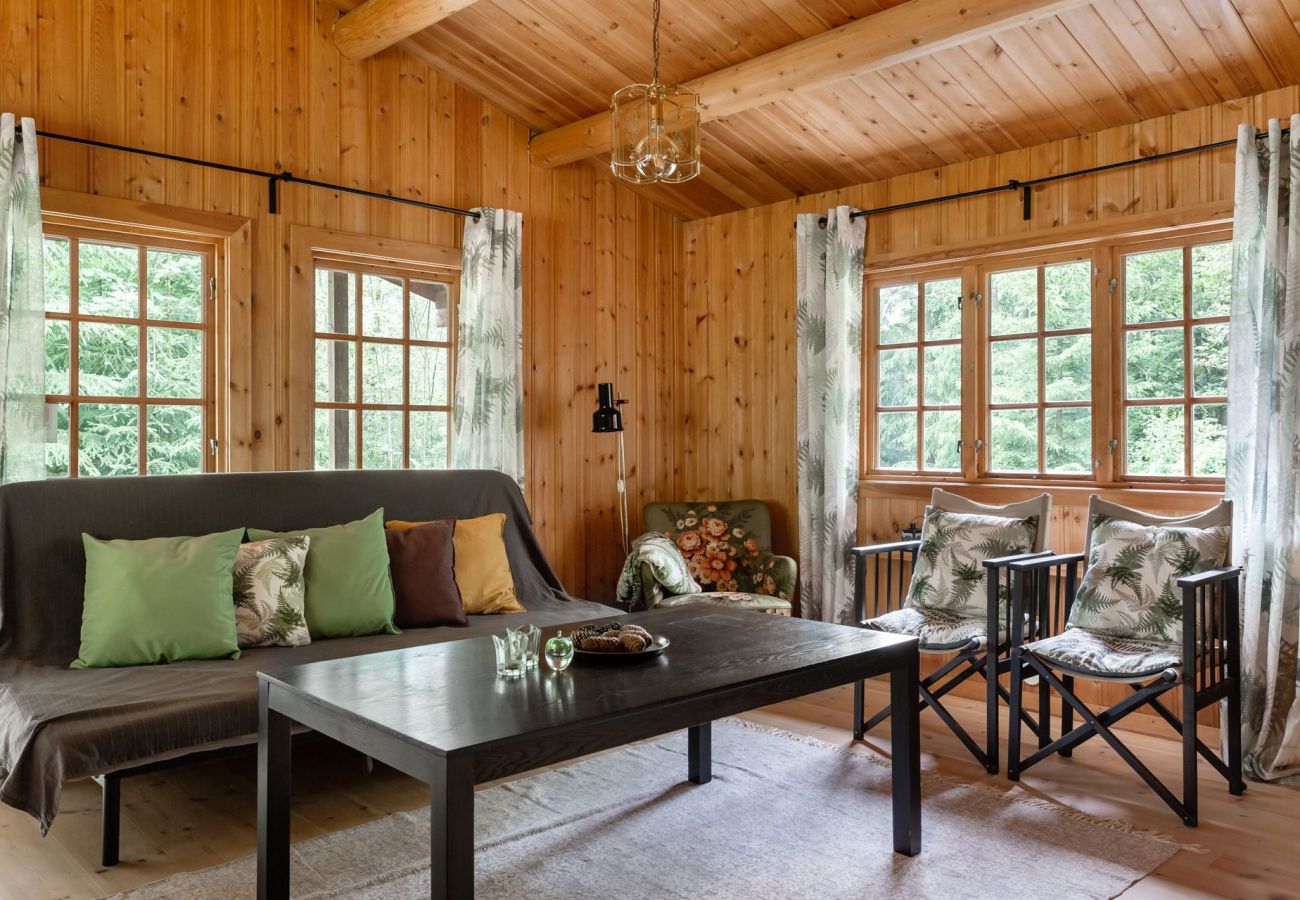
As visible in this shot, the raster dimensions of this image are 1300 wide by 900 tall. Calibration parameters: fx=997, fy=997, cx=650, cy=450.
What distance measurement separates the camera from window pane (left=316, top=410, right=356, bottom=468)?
164 inches

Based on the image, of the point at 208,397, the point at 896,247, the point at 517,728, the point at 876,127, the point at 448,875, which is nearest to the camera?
the point at 448,875

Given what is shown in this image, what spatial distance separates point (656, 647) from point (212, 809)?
143cm

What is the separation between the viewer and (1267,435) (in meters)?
3.30

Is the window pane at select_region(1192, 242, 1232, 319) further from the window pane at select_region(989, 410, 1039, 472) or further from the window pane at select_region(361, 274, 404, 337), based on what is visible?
the window pane at select_region(361, 274, 404, 337)

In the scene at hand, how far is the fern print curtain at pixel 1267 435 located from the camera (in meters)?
3.24

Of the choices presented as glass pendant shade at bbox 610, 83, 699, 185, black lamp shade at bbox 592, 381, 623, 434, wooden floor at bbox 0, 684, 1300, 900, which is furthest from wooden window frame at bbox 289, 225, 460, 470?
glass pendant shade at bbox 610, 83, 699, 185

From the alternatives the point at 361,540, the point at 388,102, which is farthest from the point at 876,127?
the point at 361,540

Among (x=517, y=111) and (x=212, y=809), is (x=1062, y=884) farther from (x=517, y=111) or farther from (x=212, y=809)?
(x=517, y=111)

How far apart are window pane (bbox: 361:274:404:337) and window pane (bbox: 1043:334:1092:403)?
2772mm

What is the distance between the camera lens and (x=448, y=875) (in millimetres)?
1696

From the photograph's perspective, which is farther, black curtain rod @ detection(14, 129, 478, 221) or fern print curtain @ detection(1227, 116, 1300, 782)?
black curtain rod @ detection(14, 129, 478, 221)

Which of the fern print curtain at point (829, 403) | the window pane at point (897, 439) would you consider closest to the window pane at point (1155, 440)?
the window pane at point (897, 439)

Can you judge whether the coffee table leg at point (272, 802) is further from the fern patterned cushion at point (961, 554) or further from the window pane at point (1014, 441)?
the window pane at point (1014, 441)

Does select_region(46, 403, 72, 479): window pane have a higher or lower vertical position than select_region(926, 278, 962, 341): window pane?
A: lower
